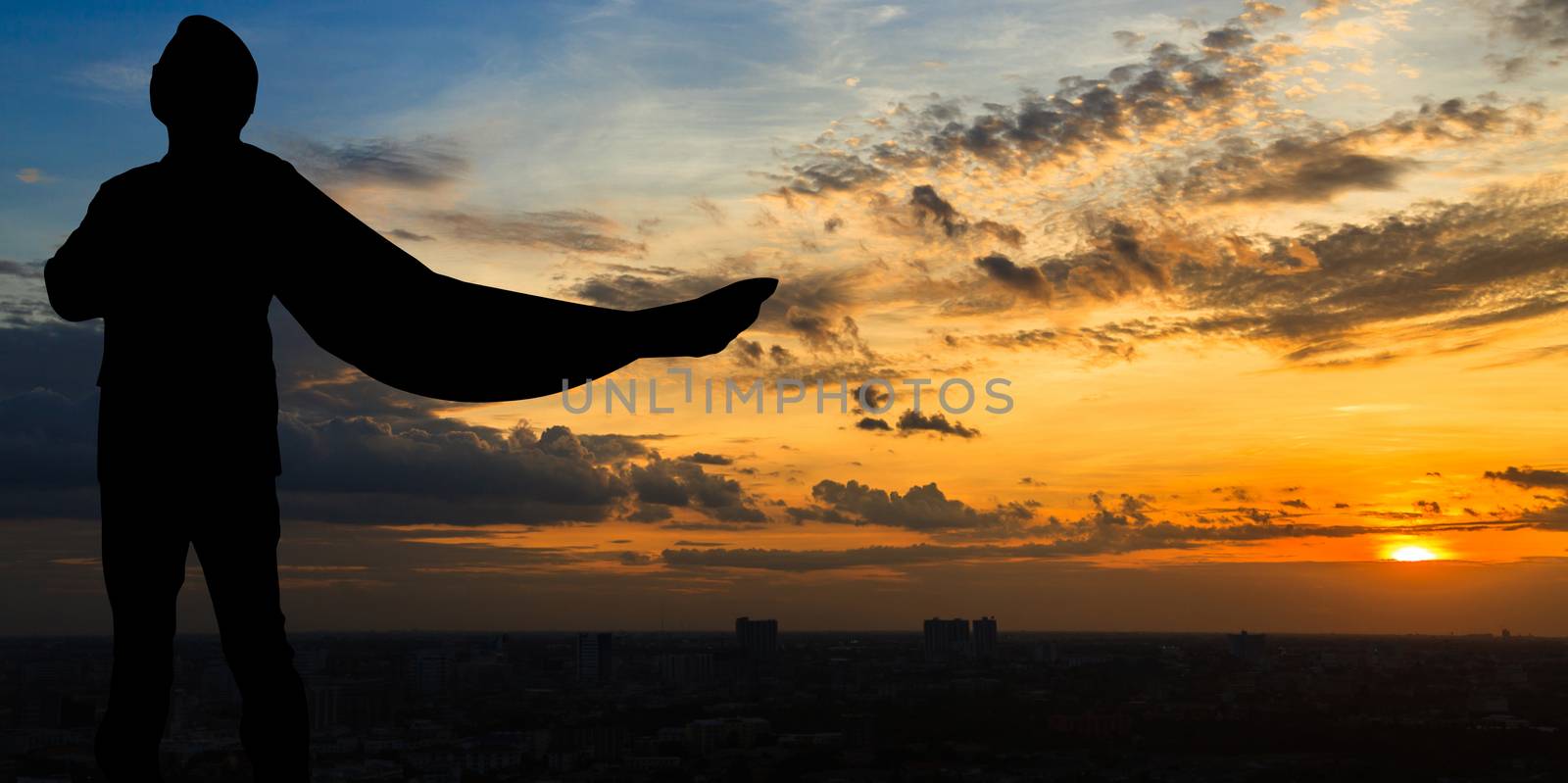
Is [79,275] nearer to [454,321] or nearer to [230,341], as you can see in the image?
[230,341]

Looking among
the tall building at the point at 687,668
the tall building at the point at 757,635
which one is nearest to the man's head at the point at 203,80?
the tall building at the point at 687,668

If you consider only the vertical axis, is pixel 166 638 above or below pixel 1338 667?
above

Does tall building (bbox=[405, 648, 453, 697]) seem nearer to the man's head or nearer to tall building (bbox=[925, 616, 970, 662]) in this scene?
tall building (bbox=[925, 616, 970, 662])

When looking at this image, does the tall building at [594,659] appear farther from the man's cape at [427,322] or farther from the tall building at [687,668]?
the man's cape at [427,322]

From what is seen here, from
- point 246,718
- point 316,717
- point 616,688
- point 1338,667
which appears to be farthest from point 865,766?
point 1338,667

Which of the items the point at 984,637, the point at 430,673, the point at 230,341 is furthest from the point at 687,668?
the point at 230,341

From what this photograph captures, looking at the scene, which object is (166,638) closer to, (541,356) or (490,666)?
(541,356)

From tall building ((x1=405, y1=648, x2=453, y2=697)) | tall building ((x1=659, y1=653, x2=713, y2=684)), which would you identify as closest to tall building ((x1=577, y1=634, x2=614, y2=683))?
tall building ((x1=659, y1=653, x2=713, y2=684))
